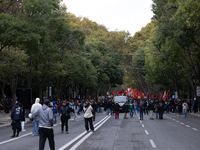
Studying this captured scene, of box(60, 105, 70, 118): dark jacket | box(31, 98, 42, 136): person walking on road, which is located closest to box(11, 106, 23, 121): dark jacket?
box(31, 98, 42, 136): person walking on road

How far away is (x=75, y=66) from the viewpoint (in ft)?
155

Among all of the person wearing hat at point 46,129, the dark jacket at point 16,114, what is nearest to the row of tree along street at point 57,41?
the dark jacket at point 16,114

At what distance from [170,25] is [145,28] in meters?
56.1

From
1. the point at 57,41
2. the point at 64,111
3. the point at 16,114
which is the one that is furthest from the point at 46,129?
the point at 57,41

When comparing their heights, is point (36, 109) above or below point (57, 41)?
below

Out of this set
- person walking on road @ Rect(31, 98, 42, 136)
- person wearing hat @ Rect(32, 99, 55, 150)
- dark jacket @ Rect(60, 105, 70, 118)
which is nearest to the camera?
person wearing hat @ Rect(32, 99, 55, 150)

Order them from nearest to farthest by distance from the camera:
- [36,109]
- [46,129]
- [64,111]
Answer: [46,129] → [36,109] → [64,111]

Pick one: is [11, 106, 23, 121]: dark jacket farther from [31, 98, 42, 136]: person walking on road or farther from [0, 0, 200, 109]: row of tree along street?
[0, 0, 200, 109]: row of tree along street

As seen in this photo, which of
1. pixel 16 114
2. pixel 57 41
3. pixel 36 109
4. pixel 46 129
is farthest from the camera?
pixel 57 41

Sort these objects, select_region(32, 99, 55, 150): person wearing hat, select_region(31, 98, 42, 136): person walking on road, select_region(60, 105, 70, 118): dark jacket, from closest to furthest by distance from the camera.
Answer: select_region(32, 99, 55, 150): person wearing hat
select_region(31, 98, 42, 136): person walking on road
select_region(60, 105, 70, 118): dark jacket

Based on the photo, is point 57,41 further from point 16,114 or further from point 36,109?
point 16,114

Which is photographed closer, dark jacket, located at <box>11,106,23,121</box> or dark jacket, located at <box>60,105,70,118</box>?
dark jacket, located at <box>11,106,23,121</box>

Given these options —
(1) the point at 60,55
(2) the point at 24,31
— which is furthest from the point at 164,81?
(2) the point at 24,31

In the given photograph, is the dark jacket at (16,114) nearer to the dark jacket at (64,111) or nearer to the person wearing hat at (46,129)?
the dark jacket at (64,111)
